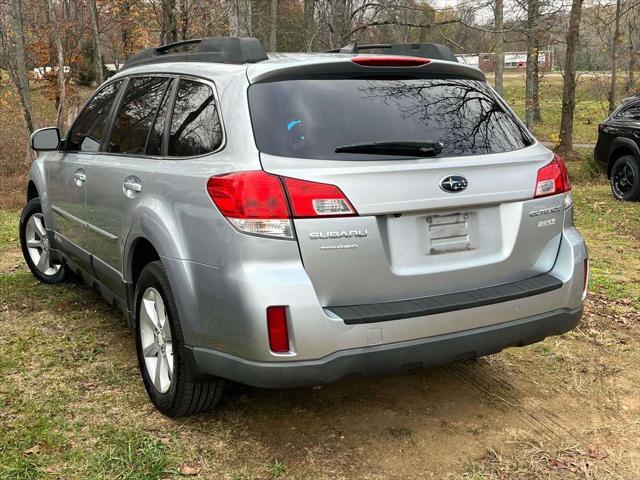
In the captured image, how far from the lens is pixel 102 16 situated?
73.8 ft

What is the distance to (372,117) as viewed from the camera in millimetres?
3021

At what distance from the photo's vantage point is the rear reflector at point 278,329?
265 cm

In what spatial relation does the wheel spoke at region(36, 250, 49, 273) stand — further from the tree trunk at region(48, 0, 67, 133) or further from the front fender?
the tree trunk at region(48, 0, 67, 133)

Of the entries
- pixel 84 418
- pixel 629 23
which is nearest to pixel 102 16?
pixel 629 23

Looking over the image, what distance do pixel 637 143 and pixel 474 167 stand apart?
848cm

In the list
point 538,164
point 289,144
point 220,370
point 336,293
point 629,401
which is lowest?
point 629,401

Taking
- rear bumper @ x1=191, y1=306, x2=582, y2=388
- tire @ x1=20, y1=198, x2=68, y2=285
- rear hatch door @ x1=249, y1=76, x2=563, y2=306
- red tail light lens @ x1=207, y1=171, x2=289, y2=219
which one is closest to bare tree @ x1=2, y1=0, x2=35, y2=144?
tire @ x1=20, y1=198, x2=68, y2=285

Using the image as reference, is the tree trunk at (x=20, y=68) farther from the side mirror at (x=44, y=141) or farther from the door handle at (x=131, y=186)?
the door handle at (x=131, y=186)

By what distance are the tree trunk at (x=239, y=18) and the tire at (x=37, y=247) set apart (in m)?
5.27

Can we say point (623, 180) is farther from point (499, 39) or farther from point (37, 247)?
point (37, 247)

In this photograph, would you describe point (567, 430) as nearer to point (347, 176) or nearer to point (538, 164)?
point (538, 164)

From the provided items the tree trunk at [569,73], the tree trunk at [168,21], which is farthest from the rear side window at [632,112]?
the tree trunk at [168,21]

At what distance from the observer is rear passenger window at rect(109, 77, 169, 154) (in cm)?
375

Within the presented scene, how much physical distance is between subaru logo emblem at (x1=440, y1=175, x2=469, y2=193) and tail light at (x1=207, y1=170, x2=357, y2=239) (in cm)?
45
